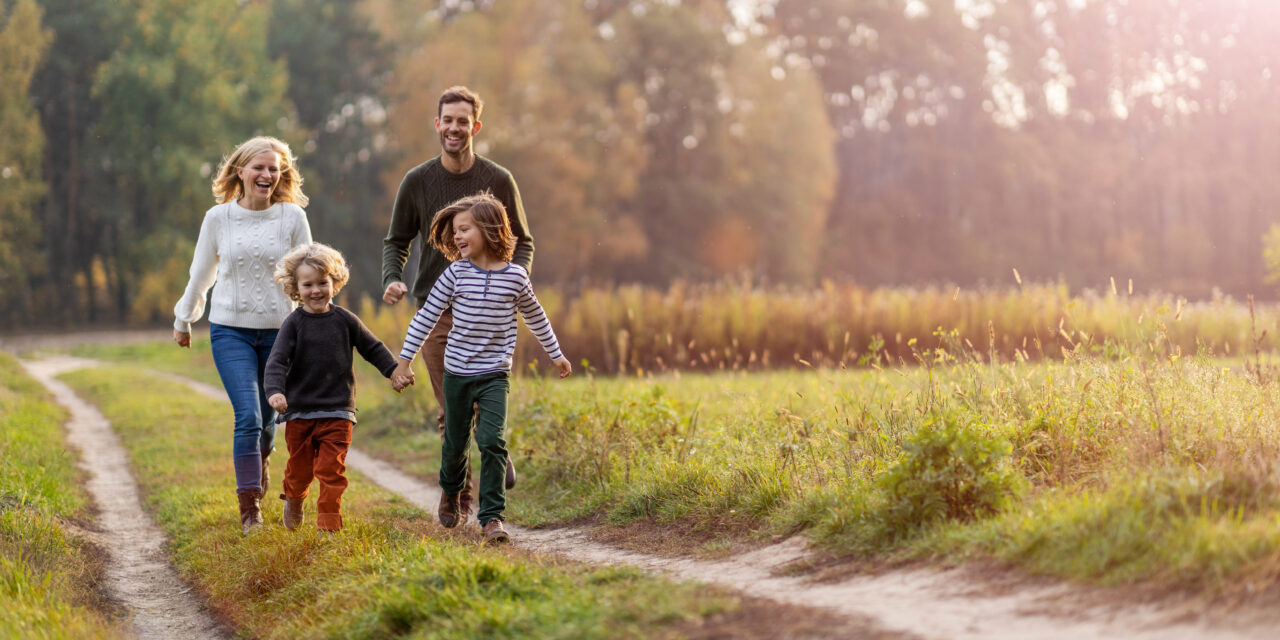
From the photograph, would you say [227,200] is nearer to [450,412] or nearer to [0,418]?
[450,412]

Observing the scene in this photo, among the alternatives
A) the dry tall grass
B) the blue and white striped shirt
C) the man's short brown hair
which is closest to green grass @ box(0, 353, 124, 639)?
the blue and white striped shirt

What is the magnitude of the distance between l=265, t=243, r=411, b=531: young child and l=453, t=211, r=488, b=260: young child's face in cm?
68

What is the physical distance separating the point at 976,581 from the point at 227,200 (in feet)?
15.9

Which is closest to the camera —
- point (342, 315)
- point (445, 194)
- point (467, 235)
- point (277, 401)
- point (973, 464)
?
point (973, 464)

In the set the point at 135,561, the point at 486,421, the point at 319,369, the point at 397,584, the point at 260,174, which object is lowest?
the point at 135,561

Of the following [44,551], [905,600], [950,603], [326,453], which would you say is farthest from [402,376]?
[950,603]

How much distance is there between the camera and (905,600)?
13.4 ft

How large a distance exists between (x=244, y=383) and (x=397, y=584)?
6.76 feet

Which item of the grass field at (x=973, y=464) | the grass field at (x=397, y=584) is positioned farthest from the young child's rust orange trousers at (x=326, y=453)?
the grass field at (x=973, y=464)

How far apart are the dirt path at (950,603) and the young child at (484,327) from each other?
890 mm

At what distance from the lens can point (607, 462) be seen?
7652 mm

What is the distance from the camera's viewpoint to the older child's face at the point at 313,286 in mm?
5793

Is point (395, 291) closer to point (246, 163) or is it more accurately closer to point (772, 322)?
point (246, 163)

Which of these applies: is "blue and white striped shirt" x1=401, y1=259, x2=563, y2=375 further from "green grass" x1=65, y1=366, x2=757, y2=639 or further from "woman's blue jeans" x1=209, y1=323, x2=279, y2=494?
"woman's blue jeans" x1=209, y1=323, x2=279, y2=494
